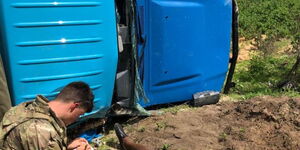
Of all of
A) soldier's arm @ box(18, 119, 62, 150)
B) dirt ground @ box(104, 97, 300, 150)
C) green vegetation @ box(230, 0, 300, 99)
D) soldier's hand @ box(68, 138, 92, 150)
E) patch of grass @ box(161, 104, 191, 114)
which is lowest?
green vegetation @ box(230, 0, 300, 99)

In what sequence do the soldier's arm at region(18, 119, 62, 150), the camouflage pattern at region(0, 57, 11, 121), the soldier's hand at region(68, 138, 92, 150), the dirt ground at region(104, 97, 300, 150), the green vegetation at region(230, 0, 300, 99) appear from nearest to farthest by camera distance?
1. the soldier's arm at region(18, 119, 62, 150)
2. the soldier's hand at region(68, 138, 92, 150)
3. the camouflage pattern at region(0, 57, 11, 121)
4. the dirt ground at region(104, 97, 300, 150)
5. the green vegetation at region(230, 0, 300, 99)

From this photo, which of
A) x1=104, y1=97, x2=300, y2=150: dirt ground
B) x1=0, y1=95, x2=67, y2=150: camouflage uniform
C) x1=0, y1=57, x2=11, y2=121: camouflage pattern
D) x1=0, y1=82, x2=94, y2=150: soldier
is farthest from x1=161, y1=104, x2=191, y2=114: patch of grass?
x1=0, y1=95, x2=67, y2=150: camouflage uniform

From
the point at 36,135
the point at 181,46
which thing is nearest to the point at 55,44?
the point at 36,135

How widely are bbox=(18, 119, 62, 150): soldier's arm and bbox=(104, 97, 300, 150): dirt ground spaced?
6.48 feet

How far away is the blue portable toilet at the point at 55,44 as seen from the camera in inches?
151

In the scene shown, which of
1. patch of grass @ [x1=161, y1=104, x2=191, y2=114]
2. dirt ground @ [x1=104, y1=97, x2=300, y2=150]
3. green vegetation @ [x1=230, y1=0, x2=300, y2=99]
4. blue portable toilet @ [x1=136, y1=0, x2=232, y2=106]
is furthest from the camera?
green vegetation @ [x1=230, y1=0, x2=300, y2=99]

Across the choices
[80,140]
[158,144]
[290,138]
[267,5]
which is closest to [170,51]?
[158,144]

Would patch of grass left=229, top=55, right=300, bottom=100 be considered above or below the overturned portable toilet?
below

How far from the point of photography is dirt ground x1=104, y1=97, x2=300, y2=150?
4523 mm

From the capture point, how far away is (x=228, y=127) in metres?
4.95

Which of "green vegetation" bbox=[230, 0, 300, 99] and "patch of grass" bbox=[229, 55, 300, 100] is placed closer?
"patch of grass" bbox=[229, 55, 300, 100]

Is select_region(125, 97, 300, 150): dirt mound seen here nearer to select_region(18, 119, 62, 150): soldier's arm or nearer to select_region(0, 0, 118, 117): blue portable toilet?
select_region(0, 0, 118, 117): blue portable toilet

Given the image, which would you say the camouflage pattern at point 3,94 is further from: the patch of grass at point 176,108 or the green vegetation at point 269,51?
the green vegetation at point 269,51

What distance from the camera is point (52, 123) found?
270 centimetres
